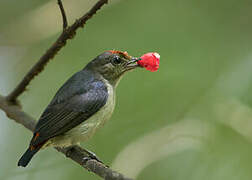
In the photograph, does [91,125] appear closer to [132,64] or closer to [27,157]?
[27,157]

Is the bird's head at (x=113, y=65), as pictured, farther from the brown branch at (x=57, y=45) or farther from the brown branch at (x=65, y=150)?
the brown branch at (x=65, y=150)

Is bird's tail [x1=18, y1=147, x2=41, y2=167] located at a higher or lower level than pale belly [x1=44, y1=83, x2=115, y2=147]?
lower

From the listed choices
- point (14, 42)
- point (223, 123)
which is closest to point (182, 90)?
point (223, 123)

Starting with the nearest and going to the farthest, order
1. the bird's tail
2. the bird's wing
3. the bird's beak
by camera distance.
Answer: the bird's tail
the bird's wing
the bird's beak

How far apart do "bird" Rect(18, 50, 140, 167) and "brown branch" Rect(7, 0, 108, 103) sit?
1.21 ft

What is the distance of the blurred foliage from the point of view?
4.40 metres

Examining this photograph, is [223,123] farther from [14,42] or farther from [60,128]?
[14,42]

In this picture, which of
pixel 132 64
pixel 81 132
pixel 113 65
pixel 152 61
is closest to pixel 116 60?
pixel 113 65

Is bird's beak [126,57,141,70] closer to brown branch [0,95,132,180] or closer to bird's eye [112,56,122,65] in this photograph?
bird's eye [112,56,122,65]

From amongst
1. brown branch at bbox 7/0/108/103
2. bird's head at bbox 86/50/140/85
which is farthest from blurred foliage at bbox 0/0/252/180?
Answer: brown branch at bbox 7/0/108/103

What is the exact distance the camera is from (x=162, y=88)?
16.6 ft

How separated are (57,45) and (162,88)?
147cm

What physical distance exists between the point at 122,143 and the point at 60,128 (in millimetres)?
847

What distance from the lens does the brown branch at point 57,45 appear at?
3653 millimetres
